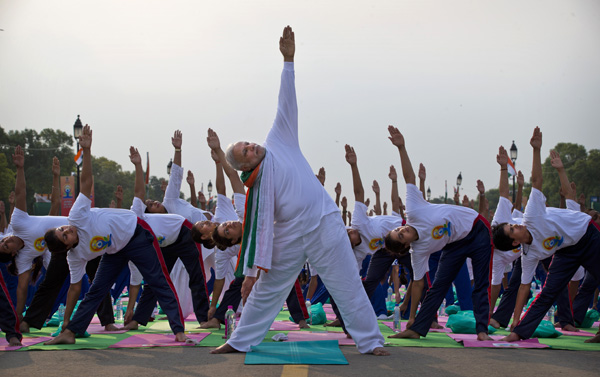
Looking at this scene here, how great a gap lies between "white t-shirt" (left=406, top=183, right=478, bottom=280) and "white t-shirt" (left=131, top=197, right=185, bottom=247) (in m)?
3.44

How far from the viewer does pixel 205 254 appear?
478 inches

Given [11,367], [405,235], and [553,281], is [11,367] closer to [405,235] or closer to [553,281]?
[405,235]

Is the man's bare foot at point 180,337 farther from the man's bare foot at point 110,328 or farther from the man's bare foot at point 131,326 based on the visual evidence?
the man's bare foot at point 110,328

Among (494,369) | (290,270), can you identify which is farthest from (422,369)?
(290,270)

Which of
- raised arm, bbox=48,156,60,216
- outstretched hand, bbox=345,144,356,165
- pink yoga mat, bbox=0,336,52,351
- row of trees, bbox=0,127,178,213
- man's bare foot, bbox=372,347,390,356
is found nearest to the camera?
man's bare foot, bbox=372,347,390,356

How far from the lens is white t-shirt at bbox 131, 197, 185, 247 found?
32.5ft

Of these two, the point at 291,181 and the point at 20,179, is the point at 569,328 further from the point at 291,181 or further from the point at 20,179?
the point at 20,179

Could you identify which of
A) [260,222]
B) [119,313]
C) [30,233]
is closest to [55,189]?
[30,233]

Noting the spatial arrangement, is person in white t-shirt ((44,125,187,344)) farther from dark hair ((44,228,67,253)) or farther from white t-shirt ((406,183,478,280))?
white t-shirt ((406,183,478,280))

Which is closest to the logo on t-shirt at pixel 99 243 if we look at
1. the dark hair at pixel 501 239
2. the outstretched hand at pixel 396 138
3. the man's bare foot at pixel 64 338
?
the man's bare foot at pixel 64 338

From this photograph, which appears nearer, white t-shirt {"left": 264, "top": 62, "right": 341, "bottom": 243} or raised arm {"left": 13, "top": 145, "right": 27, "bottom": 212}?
white t-shirt {"left": 264, "top": 62, "right": 341, "bottom": 243}

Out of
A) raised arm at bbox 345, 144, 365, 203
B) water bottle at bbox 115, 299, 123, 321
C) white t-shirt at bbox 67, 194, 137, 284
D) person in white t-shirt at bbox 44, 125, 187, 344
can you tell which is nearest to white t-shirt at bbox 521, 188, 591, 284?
raised arm at bbox 345, 144, 365, 203

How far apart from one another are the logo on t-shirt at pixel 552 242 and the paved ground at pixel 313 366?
4.68ft

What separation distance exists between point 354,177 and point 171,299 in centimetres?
304
